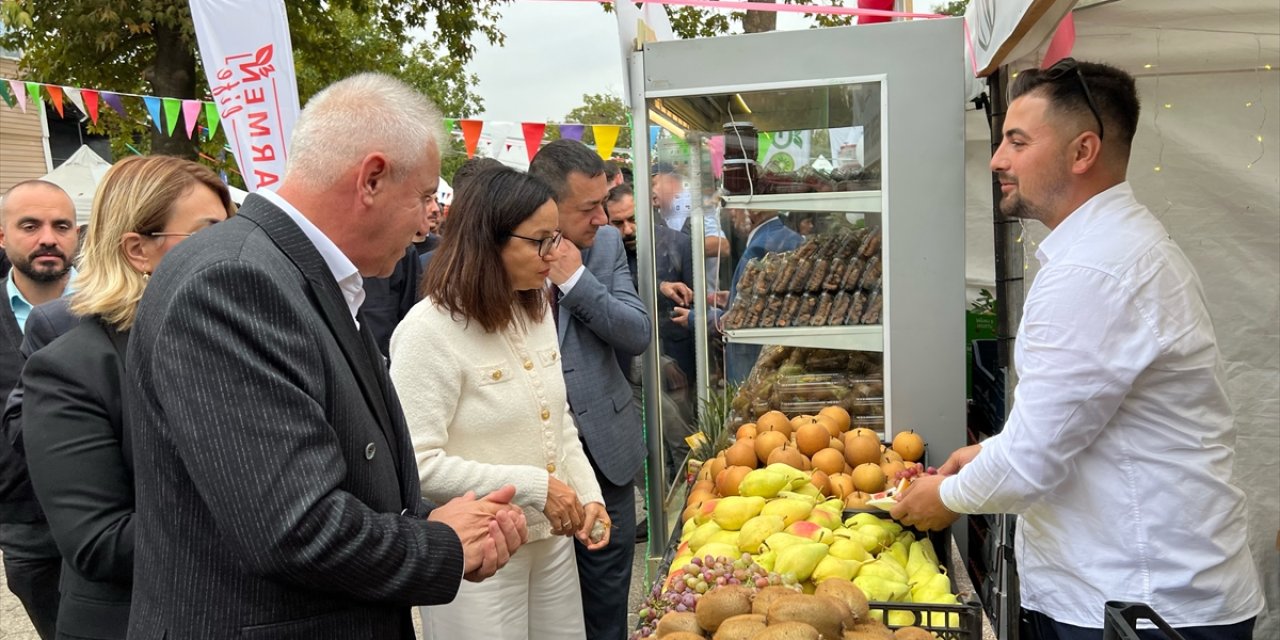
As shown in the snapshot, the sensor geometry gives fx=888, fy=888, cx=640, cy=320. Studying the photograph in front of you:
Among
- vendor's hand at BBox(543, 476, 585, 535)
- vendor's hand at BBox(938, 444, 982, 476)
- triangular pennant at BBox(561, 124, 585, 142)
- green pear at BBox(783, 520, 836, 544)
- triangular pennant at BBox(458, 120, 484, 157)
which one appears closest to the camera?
vendor's hand at BBox(543, 476, 585, 535)

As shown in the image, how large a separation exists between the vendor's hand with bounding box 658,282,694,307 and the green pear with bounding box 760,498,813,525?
4.23 feet

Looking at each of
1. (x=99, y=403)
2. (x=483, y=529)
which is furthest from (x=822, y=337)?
(x=99, y=403)

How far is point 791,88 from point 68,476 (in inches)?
105

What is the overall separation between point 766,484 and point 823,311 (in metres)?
1.04

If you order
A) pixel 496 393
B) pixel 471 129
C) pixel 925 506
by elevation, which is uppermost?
pixel 471 129

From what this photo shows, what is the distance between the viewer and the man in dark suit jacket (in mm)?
1290

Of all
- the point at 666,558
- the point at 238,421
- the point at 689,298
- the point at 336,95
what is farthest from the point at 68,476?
the point at 689,298

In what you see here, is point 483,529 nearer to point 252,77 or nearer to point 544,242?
point 544,242

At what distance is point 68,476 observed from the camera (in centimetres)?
180

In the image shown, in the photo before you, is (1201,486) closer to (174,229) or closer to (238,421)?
(238,421)

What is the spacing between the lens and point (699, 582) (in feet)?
6.81

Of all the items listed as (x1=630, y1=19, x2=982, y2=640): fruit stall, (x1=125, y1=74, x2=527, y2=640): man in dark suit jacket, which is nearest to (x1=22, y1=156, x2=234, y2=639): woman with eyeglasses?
(x1=125, y1=74, x2=527, y2=640): man in dark suit jacket

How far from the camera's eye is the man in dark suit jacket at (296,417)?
129 cm

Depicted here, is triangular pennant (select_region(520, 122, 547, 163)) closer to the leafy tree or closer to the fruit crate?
the leafy tree
